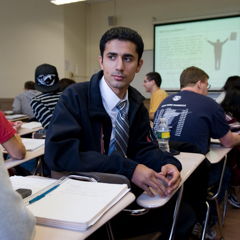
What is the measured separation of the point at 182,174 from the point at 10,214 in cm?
96

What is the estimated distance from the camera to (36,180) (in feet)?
3.71

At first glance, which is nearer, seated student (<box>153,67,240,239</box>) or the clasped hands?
the clasped hands

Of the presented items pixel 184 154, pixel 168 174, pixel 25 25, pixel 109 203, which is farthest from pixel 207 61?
pixel 109 203

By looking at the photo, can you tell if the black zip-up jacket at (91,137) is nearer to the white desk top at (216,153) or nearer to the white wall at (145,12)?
the white desk top at (216,153)

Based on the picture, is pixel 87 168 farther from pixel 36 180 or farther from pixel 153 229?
pixel 153 229

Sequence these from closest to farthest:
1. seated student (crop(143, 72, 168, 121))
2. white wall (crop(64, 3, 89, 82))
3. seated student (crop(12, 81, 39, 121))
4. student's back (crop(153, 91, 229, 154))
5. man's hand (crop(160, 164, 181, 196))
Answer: man's hand (crop(160, 164, 181, 196)) < student's back (crop(153, 91, 229, 154)) < seated student (crop(143, 72, 168, 121)) < seated student (crop(12, 81, 39, 121)) < white wall (crop(64, 3, 89, 82))

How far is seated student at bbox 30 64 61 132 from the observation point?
8.52 ft

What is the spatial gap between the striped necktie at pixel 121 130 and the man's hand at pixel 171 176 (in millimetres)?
256

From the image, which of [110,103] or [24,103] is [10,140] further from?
[24,103]

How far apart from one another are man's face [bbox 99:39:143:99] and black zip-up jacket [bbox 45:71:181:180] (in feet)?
0.28

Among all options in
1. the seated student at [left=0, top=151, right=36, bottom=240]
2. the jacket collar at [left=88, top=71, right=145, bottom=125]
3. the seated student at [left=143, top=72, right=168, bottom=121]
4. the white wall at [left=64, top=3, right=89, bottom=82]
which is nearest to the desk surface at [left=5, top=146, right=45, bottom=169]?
the jacket collar at [left=88, top=71, right=145, bottom=125]

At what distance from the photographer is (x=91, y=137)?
134 centimetres

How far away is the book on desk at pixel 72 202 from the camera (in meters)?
0.78

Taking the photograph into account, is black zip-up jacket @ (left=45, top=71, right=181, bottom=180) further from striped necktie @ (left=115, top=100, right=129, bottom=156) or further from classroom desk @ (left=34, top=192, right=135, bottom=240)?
classroom desk @ (left=34, top=192, right=135, bottom=240)
